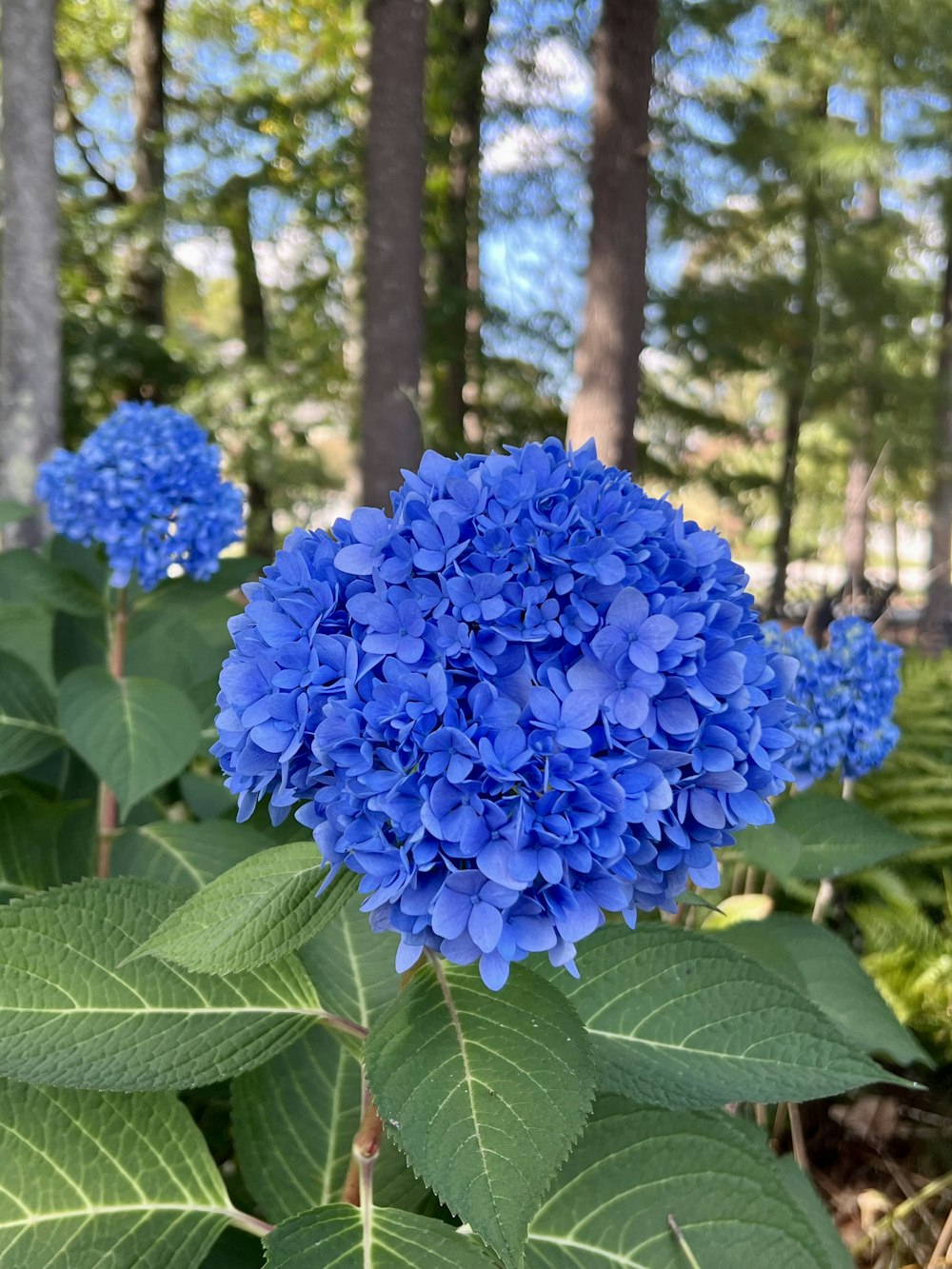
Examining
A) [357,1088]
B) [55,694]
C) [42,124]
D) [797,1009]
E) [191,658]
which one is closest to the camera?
[797,1009]

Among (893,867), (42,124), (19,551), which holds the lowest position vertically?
(893,867)

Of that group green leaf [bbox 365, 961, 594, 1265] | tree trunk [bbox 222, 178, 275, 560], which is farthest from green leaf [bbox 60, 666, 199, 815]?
tree trunk [bbox 222, 178, 275, 560]

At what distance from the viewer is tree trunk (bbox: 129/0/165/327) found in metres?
10.2

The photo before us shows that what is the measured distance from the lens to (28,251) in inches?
198

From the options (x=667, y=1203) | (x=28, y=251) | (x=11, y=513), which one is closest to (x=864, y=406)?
(x=28, y=251)

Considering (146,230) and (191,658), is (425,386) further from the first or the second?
(191,658)

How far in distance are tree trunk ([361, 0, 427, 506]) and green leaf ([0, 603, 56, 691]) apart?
4.14m

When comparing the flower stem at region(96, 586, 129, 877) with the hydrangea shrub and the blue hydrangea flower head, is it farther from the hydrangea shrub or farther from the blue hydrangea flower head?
the blue hydrangea flower head

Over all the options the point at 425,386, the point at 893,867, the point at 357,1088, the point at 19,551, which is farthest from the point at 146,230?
the point at 357,1088

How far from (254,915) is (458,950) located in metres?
0.26

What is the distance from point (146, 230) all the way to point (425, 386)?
3519 mm

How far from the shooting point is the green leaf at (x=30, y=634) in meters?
2.28

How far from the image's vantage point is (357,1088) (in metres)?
1.37

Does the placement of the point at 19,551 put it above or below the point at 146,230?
below
